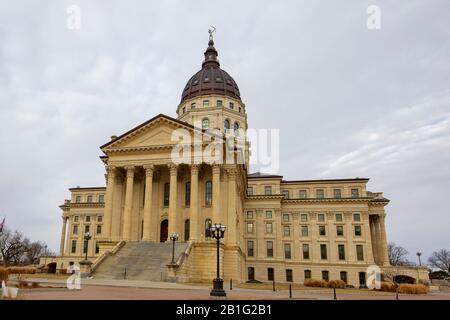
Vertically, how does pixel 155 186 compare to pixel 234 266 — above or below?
above

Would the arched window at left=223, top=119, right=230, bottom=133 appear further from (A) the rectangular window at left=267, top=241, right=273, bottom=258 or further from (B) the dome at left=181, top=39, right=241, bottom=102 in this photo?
(A) the rectangular window at left=267, top=241, right=273, bottom=258

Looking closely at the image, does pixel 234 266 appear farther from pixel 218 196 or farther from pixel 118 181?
pixel 118 181

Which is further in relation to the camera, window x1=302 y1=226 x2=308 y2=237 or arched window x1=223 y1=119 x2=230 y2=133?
arched window x1=223 y1=119 x2=230 y2=133

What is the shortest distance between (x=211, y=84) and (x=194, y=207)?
3328 centimetres

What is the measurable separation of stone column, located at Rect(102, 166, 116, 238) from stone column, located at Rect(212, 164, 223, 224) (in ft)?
42.5

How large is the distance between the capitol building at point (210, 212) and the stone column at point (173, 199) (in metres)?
0.12

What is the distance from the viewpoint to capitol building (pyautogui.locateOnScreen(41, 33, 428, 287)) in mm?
39844

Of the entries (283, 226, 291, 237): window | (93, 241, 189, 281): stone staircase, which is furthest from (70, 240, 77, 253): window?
(283, 226, 291, 237): window

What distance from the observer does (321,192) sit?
65.4 metres

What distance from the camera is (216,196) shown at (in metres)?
41.3

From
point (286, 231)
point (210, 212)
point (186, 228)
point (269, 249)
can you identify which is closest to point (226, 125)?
point (286, 231)

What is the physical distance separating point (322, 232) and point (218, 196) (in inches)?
1167

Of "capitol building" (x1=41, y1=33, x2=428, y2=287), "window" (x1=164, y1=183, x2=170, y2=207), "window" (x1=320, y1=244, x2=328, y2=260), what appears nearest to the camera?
"capitol building" (x1=41, y1=33, x2=428, y2=287)
